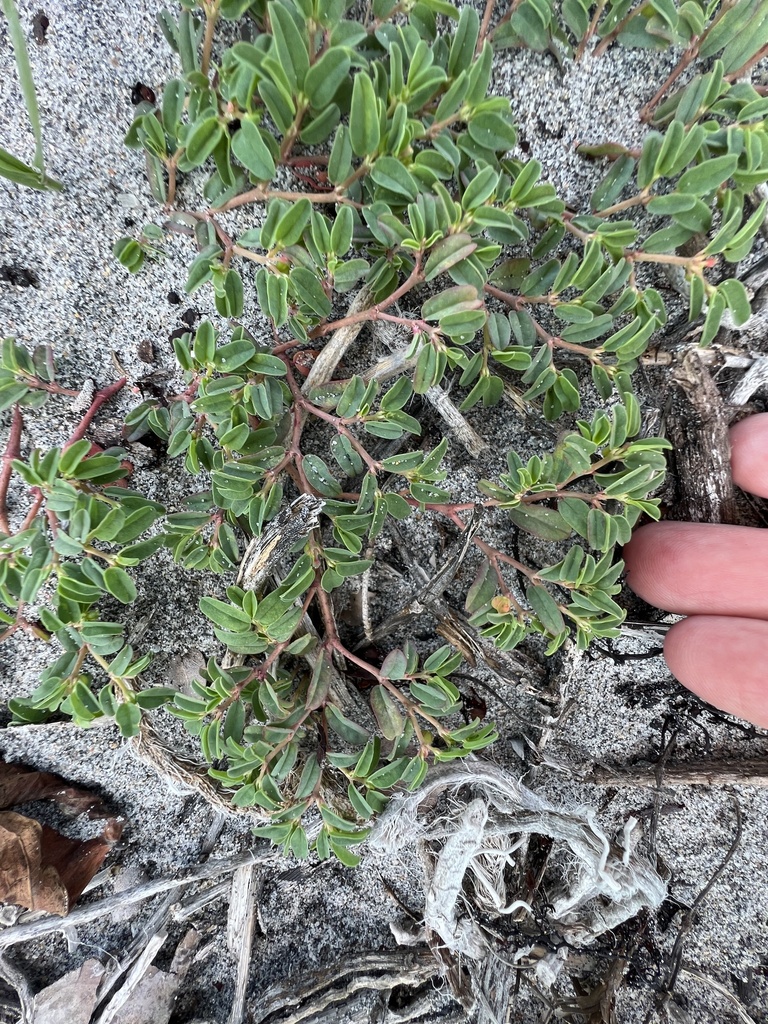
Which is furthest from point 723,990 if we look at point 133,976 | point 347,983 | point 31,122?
point 31,122

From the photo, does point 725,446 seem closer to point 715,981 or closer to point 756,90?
point 756,90

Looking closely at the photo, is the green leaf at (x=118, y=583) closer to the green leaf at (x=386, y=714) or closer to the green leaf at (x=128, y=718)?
the green leaf at (x=128, y=718)

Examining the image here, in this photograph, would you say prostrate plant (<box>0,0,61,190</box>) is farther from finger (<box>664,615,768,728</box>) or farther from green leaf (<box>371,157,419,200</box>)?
finger (<box>664,615,768,728</box>)

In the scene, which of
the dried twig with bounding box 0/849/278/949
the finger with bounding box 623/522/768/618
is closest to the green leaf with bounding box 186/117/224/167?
the finger with bounding box 623/522/768/618

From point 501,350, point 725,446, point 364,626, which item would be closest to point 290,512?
point 364,626

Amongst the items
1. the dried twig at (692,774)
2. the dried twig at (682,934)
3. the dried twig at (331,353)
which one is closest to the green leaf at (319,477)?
the dried twig at (331,353)

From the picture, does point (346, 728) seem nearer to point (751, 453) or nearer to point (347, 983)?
point (347, 983)
